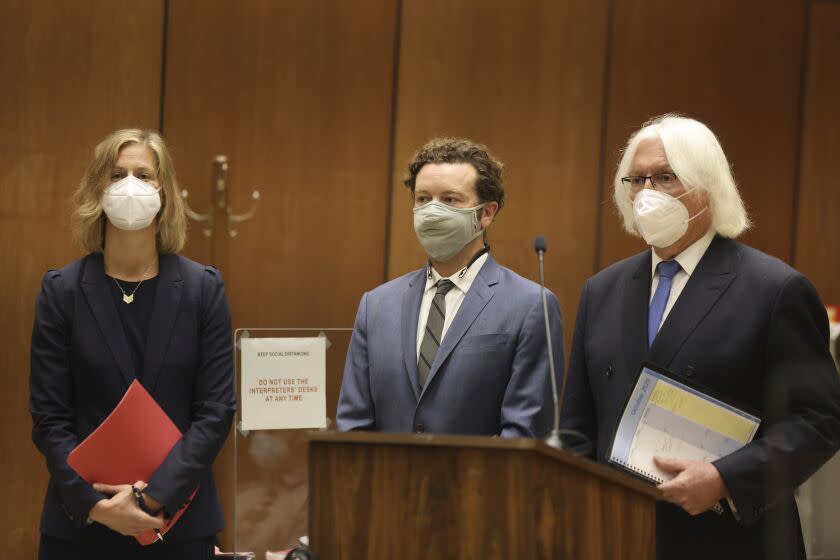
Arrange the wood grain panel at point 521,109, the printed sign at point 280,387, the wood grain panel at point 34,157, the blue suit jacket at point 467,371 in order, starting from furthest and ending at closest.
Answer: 1. the wood grain panel at point 521,109
2. the wood grain panel at point 34,157
3. the printed sign at point 280,387
4. the blue suit jacket at point 467,371

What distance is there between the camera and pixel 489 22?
4.39m

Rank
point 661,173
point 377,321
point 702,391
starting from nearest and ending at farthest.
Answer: point 702,391, point 661,173, point 377,321

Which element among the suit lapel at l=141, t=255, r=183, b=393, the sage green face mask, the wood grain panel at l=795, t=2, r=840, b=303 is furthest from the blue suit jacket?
the wood grain panel at l=795, t=2, r=840, b=303

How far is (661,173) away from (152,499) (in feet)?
4.99

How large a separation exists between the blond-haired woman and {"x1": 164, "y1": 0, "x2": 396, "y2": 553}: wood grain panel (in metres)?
1.55

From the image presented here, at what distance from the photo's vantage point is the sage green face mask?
2.75 meters

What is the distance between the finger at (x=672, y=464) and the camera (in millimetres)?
2020

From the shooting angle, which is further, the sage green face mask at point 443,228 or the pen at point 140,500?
the sage green face mask at point 443,228

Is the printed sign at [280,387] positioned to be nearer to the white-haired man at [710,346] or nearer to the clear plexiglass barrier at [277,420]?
the clear plexiglass barrier at [277,420]

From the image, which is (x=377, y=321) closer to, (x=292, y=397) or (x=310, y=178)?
(x=292, y=397)

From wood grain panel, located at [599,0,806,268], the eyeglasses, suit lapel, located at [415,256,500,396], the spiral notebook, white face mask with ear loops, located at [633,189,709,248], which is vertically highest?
wood grain panel, located at [599,0,806,268]

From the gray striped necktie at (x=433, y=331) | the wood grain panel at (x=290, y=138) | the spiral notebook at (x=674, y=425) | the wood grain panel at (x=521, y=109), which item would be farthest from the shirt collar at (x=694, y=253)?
the wood grain panel at (x=290, y=138)

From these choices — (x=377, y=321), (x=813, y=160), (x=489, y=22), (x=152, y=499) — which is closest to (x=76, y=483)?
(x=152, y=499)

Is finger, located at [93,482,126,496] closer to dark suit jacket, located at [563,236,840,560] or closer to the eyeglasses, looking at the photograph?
dark suit jacket, located at [563,236,840,560]
